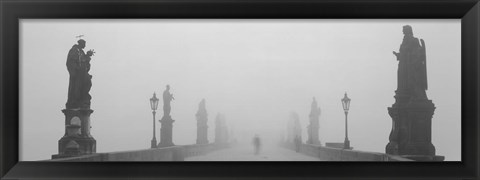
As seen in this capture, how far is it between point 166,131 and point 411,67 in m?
14.9

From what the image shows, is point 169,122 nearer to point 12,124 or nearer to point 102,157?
point 102,157

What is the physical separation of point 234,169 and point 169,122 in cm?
2154

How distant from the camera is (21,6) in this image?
14.0 ft

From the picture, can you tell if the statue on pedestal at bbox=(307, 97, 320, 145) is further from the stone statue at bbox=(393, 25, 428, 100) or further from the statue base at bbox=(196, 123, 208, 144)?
the stone statue at bbox=(393, 25, 428, 100)

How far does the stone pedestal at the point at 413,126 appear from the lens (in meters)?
11.3

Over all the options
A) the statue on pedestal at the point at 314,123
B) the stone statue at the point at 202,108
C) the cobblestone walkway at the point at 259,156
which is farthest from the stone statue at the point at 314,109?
the stone statue at the point at 202,108

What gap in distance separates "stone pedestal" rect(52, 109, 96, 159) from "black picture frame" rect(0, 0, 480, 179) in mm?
7357

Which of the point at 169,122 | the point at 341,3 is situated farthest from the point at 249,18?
the point at 169,122

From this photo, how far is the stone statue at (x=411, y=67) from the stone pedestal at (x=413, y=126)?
27 centimetres

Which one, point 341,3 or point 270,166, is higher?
point 341,3

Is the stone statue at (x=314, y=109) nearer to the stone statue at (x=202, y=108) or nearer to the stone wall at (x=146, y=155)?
the stone statue at (x=202, y=108)

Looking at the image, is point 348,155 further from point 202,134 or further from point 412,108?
point 202,134

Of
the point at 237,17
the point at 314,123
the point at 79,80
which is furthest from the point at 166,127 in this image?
the point at 237,17

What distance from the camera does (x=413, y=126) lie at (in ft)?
37.3
